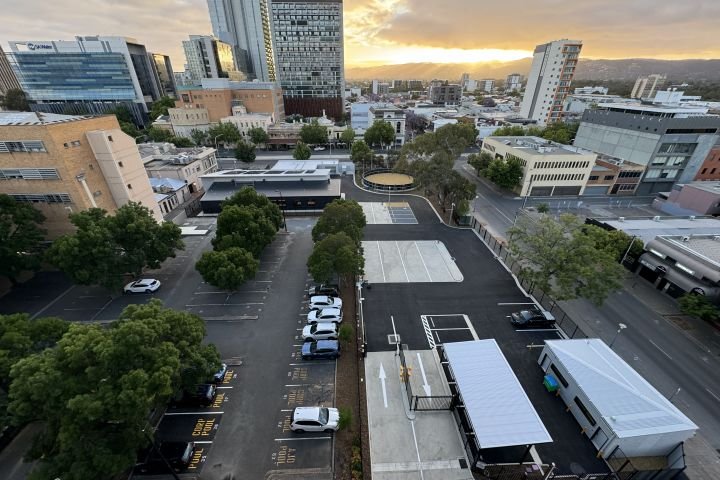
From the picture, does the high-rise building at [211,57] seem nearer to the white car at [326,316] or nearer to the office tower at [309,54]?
the office tower at [309,54]

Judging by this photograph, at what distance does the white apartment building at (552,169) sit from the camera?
196 ft

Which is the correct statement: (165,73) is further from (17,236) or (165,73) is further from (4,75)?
(17,236)

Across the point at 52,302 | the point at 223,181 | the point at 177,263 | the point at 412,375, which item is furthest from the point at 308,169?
the point at 412,375

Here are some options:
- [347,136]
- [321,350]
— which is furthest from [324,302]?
[347,136]

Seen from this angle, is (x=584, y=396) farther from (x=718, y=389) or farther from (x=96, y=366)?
(x=96, y=366)

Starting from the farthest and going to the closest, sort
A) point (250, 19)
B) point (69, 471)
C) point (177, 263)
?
point (250, 19)
point (177, 263)
point (69, 471)

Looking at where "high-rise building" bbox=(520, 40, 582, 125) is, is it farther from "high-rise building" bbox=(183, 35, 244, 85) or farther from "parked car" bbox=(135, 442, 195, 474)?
"parked car" bbox=(135, 442, 195, 474)

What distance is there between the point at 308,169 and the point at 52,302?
44.1m

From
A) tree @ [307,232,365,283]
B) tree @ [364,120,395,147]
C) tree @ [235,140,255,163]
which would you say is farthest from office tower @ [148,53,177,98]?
tree @ [307,232,365,283]

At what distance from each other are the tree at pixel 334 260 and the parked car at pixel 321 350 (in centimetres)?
690

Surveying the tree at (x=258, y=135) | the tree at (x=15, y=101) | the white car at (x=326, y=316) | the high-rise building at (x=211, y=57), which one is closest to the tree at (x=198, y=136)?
the tree at (x=258, y=135)

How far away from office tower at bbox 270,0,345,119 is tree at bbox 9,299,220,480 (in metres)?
130

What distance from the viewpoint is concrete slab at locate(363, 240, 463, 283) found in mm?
36812

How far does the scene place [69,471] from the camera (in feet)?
48.6
